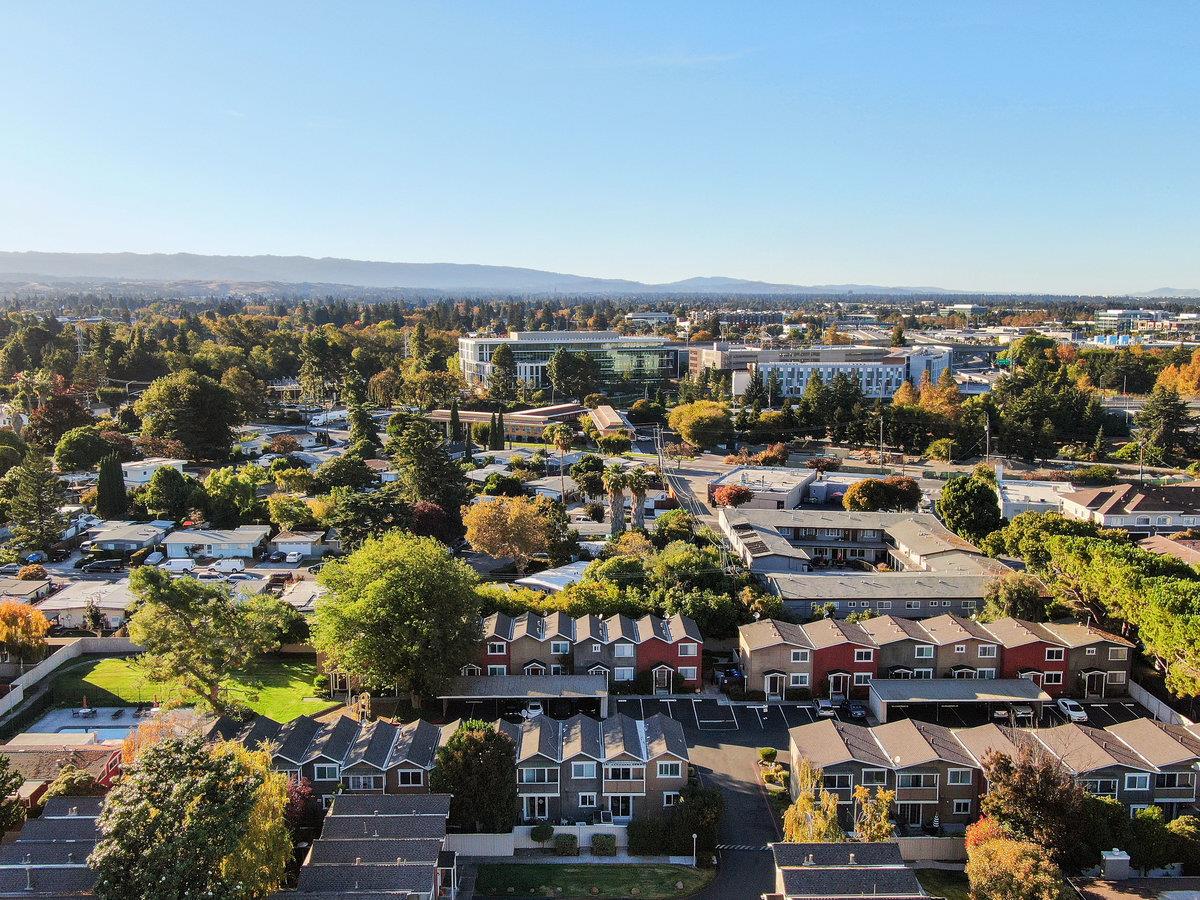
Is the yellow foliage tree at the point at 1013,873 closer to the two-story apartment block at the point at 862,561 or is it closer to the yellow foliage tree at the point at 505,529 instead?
the two-story apartment block at the point at 862,561

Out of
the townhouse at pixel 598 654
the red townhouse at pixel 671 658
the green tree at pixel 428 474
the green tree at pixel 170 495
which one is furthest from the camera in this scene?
the green tree at pixel 170 495

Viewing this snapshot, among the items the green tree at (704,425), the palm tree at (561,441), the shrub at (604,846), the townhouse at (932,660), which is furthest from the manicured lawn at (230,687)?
the green tree at (704,425)

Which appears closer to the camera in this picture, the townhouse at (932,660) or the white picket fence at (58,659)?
the white picket fence at (58,659)

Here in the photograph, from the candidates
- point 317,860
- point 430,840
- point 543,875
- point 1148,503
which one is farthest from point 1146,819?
point 1148,503

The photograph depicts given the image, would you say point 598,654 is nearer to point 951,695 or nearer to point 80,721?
point 951,695

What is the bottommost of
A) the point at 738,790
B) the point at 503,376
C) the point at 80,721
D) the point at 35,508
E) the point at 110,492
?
the point at 80,721

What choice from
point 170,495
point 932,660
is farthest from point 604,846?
point 170,495
